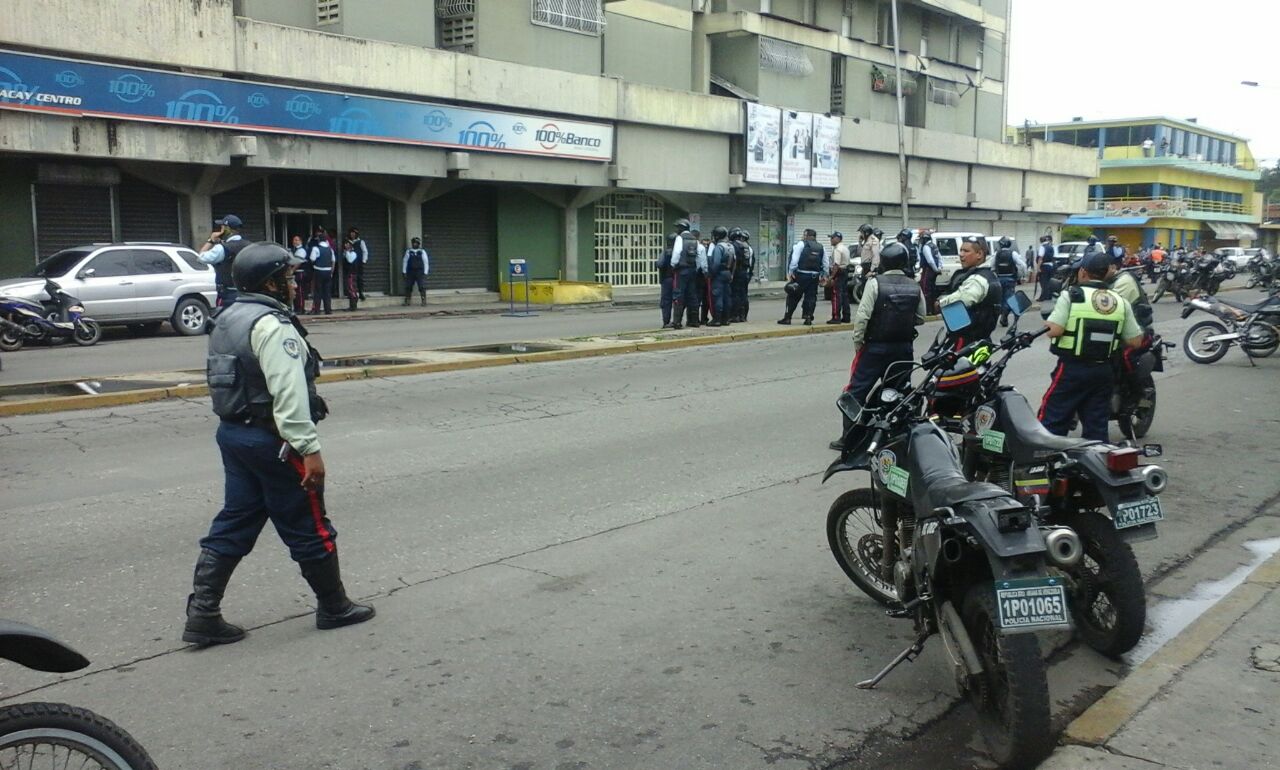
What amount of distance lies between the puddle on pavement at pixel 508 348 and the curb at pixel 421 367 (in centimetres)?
34

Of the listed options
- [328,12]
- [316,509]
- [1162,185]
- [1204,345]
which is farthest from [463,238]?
[1162,185]

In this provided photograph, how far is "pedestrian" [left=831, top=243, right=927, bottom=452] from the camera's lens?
8578mm

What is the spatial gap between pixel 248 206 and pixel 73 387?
13.8 meters

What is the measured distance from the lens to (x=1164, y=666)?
4598mm

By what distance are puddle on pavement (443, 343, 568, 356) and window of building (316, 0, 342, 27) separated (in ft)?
41.1

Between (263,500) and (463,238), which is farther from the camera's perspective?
(463,238)

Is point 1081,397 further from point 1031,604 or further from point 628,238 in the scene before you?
point 628,238

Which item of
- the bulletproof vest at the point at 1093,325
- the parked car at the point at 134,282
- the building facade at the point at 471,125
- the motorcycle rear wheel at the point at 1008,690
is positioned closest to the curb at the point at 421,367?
the bulletproof vest at the point at 1093,325

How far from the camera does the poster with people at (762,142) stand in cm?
3609

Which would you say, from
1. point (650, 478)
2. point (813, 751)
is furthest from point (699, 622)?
point (650, 478)

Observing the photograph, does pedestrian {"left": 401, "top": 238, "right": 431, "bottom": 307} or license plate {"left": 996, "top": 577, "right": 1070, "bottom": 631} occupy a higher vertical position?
pedestrian {"left": 401, "top": 238, "right": 431, "bottom": 307}

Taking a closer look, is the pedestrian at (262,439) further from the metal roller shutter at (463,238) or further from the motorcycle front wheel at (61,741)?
the metal roller shutter at (463,238)

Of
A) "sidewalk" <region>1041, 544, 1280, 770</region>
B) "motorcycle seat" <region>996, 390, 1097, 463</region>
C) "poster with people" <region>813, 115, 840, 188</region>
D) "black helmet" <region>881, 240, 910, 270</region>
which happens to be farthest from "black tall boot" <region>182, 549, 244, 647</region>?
"poster with people" <region>813, 115, 840, 188</region>

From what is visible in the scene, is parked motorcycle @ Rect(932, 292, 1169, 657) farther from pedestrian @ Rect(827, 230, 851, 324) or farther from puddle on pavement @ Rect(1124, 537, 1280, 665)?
pedestrian @ Rect(827, 230, 851, 324)
